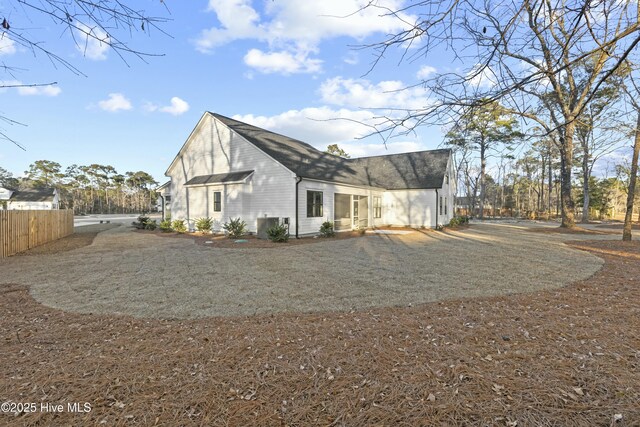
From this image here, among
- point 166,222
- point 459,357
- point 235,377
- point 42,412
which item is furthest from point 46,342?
point 166,222

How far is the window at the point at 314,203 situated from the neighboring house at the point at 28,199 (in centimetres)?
4664

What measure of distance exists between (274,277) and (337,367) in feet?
12.9

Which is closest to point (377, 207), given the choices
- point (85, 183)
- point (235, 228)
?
point (235, 228)

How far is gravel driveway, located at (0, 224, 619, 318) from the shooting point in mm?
4730

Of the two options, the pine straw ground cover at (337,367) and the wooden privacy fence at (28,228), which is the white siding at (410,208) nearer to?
the pine straw ground cover at (337,367)

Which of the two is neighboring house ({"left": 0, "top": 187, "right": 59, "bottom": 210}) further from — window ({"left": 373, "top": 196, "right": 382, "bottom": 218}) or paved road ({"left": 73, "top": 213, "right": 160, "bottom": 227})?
window ({"left": 373, "top": 196, "right": 382, "bottom": 218})

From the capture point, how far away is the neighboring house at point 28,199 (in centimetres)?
4180

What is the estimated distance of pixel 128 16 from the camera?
2186mm

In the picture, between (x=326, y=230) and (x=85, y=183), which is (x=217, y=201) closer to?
(x=326, y=230)

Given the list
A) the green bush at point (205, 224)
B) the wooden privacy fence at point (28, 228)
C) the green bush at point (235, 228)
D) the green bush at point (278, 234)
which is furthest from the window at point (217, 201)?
the wooden privacy fence at point (28, 228)

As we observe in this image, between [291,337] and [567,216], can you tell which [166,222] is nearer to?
[291,337]

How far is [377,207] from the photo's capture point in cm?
2055

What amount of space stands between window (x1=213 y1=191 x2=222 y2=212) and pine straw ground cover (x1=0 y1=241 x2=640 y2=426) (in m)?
11.9

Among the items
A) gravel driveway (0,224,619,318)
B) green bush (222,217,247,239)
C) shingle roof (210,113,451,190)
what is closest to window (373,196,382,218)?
shingle roof (210,113,451,190)
